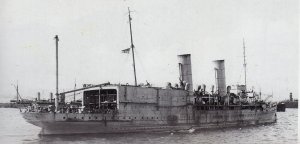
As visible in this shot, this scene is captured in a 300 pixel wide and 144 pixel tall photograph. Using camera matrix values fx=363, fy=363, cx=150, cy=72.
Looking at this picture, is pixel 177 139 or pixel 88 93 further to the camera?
pixel 88 93

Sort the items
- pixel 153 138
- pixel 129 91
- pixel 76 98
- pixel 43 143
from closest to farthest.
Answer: pixel 43 143, pixel 153 138, pixel 129 91, pixel 76 98

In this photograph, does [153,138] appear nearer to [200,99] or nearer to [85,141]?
[85,141]

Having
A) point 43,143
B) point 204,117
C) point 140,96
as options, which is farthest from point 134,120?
point 204,117

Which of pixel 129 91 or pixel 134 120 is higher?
pixel 129 91

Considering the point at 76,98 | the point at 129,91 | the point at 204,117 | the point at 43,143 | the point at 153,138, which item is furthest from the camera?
the point at 204,117

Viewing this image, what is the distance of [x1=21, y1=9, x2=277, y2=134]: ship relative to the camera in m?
25.0

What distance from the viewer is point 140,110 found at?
28.0 meters

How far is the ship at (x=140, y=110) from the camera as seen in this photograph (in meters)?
25.0

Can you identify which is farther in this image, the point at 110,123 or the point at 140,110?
the point at 140,110

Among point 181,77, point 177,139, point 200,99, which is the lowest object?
point 177,139

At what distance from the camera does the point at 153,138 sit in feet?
83.6

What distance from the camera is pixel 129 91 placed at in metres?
27.4

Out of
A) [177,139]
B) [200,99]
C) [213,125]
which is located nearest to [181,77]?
[200,99]

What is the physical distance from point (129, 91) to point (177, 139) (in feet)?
16.7
